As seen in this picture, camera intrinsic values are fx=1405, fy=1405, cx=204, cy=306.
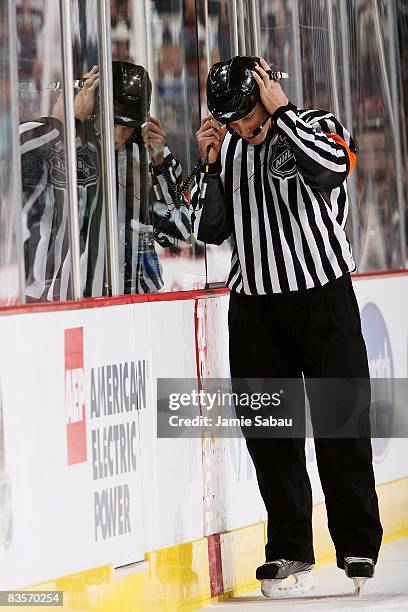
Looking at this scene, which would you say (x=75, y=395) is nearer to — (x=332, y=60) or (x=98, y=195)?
(x=98, y=195)

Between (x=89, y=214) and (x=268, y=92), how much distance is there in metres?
0.61

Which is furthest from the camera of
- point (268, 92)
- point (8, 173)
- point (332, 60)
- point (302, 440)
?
point (332, 60)

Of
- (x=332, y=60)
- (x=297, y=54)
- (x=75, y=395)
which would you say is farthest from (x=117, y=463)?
(x=332, y=60)

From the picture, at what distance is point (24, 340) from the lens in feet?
10.9

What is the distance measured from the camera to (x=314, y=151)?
3.81 metres

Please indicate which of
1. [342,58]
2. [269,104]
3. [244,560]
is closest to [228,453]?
[244,560]

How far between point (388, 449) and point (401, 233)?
37.5 inches

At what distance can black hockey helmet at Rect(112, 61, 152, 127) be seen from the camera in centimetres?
398

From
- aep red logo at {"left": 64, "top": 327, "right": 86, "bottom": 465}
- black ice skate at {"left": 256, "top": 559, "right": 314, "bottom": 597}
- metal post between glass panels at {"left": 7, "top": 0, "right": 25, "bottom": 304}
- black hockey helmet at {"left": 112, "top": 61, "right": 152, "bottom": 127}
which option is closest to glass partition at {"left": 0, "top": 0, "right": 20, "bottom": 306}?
metal post between glass panels at {"left": 7, "top": 0, "right": 25, "bottom": 304}

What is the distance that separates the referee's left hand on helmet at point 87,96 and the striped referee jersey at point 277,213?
42 cm

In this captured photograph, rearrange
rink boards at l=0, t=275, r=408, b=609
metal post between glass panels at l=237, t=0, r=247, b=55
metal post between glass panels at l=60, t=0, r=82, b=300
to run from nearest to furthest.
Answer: rink boards at l=0, t=275, r=408, b=609 < metal post between glass panels at l=60, t=0, r=82, b=300 < metal post between glass panels at l=237, t=0, r=247, b=55

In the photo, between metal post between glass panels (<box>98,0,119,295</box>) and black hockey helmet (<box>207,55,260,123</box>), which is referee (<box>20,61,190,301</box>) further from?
black hockey helmet (<box>207,55,260,123</box>)

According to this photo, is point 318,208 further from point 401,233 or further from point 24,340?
point 401,233

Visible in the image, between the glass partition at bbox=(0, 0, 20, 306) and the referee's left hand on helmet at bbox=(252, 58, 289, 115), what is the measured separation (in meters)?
0.79
